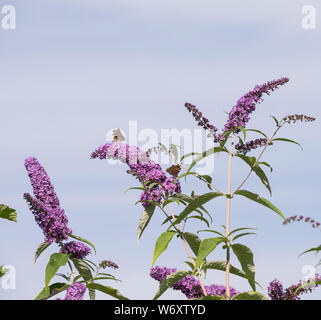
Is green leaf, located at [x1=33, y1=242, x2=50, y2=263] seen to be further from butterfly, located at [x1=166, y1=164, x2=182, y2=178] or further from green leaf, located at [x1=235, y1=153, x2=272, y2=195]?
green leaf, located at [x1=235, y1=153, x2=272, y2=195]

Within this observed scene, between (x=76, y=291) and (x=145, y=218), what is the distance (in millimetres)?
1255

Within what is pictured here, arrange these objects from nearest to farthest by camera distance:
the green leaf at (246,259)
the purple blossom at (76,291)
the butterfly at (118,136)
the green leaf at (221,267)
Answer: the purple blossom at (76,291) → the green leaf at (246,259) → the green leaf at (221,267) → the butterfly at (118,136)

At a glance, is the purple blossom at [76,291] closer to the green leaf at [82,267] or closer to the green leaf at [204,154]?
the green leaf at [82,267]

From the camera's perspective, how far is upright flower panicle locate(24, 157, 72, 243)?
4.65 meters

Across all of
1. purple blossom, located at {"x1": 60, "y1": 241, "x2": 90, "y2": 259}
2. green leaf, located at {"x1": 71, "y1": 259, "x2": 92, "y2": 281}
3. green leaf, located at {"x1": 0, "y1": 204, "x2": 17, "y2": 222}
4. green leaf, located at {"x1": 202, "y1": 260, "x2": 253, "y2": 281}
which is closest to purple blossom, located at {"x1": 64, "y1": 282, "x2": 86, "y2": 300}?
green leaf, located at {"x1": 71, "y1": 259, "x2": 92, "y2": 281}

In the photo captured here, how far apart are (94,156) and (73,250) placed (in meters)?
1.20

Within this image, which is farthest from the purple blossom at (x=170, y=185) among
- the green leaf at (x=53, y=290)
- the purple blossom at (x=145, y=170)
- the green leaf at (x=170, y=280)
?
the green leaf at (x=53, y=290)

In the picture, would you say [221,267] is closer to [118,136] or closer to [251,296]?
[251,296]

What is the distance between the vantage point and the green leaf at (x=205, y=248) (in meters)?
4.18

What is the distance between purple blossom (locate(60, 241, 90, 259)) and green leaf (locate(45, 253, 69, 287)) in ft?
0.62

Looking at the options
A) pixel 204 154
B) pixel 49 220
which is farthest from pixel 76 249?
pixel 204 154

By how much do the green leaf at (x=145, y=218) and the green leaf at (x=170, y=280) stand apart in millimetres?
791

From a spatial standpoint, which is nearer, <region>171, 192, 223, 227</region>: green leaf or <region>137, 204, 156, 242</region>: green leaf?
<region>171, 192, 223, 227</region>: green leaf
